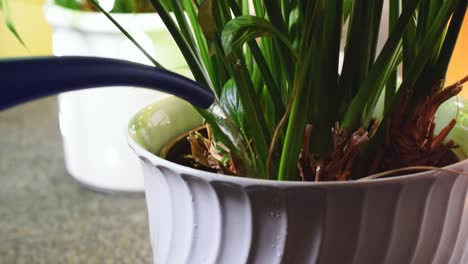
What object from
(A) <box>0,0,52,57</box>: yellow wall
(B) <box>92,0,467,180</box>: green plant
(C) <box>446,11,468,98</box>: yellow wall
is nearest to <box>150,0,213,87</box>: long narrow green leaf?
(B) <box>92,0,467,180</box>: green plant

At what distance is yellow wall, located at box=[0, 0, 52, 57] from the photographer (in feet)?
3.01

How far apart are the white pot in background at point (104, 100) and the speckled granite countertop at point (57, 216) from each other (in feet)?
0.07

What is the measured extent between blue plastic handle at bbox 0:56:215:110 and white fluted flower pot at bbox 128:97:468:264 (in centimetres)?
5

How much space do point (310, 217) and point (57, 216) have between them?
15.2 inches

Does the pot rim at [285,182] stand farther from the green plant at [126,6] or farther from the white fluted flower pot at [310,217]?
the green plant at [126,6]

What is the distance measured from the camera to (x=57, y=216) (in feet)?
1.74

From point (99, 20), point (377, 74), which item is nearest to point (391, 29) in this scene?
point (377, 74)

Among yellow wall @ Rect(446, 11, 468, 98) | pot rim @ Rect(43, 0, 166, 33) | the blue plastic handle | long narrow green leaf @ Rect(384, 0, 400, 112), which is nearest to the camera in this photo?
the blue plastic handle

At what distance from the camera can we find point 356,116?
0.73 feet

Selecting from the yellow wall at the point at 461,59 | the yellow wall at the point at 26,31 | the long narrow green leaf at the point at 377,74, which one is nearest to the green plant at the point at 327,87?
the long narrow green leaf at the point at 377,74

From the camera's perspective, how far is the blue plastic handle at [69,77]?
13 centimetres

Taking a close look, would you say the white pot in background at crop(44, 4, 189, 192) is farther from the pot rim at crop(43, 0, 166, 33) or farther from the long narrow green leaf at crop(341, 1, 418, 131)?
the long narrow green leaf at crop(341, 1, 418, 131)

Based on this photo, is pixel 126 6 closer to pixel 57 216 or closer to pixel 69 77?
pixel 57 216

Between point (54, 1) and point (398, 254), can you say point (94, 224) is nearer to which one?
point (54, 1)
